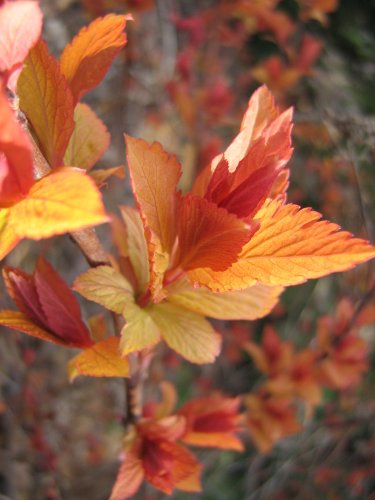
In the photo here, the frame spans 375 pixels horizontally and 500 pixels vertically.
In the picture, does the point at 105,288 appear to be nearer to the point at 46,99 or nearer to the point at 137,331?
the point at 137,331

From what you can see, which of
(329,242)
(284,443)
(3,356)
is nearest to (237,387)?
(284,443)

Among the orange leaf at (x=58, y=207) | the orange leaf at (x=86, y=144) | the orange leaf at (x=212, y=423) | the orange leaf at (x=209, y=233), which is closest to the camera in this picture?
the orange leaf at (x=58, y=207)

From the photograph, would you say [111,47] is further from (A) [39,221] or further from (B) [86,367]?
(B) [86,367]

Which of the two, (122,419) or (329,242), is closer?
(329,242)

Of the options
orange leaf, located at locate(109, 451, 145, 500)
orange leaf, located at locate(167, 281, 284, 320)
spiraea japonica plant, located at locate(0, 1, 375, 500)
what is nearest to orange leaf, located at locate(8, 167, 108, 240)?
spiraea japonica plant, located at locate(0, 1, 375, 500)

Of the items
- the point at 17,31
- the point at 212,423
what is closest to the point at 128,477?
the point at 212,423

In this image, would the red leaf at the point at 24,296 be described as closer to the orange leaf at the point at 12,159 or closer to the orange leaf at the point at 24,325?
the orange leaf at the point at 24,325

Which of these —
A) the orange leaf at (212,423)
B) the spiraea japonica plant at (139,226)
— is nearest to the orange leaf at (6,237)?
the spiraea japonica plant at (139,226)

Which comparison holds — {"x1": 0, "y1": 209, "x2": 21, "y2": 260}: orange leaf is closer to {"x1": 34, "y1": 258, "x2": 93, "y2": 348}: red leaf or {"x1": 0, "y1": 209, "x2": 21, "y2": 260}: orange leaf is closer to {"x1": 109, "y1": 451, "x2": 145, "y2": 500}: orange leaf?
{"x1": 34, "y1": 258, "x2": 93, "y2": 348}: red leaf
